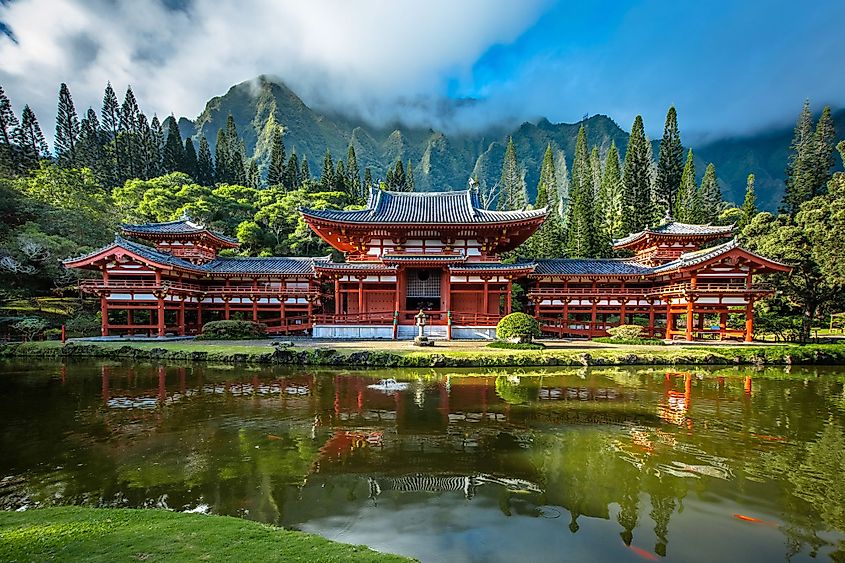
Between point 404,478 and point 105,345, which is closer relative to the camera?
point 404,478

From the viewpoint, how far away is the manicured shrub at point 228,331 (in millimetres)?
22625

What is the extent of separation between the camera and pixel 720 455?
23.9 ft

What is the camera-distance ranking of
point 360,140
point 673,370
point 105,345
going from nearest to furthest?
point 673,370
point 105,345
point 360,140

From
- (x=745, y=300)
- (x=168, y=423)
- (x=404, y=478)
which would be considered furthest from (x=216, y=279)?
(x=745, y=300)

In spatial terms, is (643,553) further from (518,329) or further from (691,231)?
(691,231)

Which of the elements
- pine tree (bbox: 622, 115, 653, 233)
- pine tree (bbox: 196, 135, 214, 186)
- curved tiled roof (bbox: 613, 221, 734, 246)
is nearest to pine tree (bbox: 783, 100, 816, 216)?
pine tree (bbox: 622, 115, 653, 233)

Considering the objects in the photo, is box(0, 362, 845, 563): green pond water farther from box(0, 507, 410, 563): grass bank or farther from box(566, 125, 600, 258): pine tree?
box(566, 125, 600, 258): pine tree

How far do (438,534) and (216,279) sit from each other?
27382 millimetres

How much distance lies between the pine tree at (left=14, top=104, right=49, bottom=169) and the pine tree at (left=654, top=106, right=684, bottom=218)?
75712 millimetres

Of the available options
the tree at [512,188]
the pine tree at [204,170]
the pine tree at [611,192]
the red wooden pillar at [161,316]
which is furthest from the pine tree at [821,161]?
the pine tree at [204,170]

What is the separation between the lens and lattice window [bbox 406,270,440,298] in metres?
26.2

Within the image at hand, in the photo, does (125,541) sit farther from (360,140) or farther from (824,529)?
(360,140)

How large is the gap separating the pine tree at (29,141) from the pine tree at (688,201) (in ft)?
245

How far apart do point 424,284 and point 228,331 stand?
11958mm
